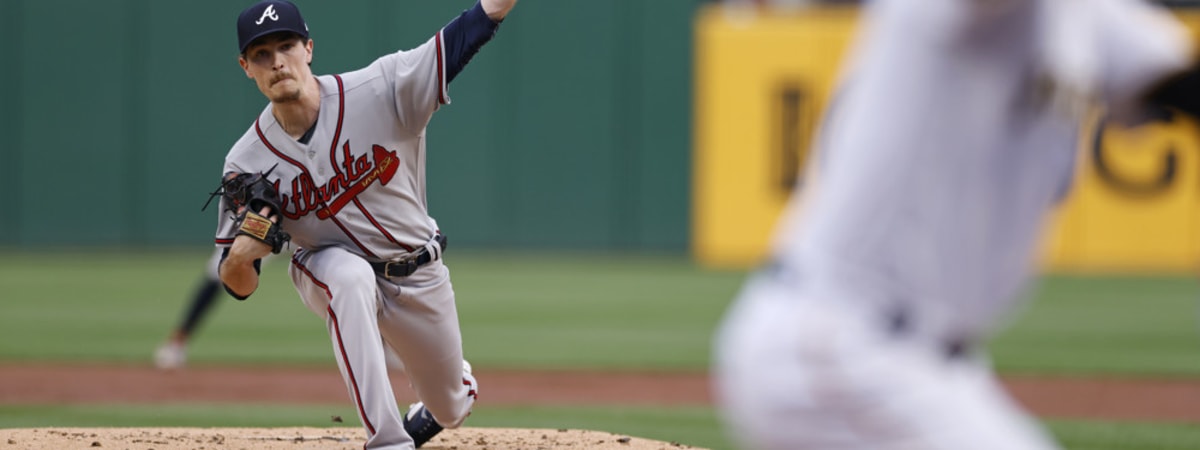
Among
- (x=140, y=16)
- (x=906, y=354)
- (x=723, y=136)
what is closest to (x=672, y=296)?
(x=723, y=136)

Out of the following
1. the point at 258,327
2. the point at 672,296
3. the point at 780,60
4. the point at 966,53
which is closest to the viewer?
the point at 966,53

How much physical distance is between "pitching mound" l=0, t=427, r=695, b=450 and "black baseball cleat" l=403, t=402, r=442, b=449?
0.17 ft

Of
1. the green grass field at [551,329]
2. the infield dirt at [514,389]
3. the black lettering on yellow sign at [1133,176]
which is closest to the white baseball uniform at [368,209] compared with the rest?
the infield dirt at [514,389]

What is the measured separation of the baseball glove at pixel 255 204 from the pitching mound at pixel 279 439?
2.76 feet

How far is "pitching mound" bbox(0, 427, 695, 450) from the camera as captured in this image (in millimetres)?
4520

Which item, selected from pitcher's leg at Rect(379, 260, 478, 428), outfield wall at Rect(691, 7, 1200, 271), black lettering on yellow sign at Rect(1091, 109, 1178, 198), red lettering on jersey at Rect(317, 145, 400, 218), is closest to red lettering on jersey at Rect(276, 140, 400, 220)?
red lettering on jersey at Rect(317, 145, 400, 218)

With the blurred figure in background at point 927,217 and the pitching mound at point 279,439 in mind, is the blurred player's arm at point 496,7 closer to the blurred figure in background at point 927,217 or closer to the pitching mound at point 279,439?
the pitching mound at point 279,439

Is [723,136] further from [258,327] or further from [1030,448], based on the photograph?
[1030,448]

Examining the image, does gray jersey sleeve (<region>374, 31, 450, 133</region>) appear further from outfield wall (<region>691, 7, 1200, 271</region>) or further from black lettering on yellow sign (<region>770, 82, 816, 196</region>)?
black lettering on yellow sign (<region>770, 82, 816, 196</region>)

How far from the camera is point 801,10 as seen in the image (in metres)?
16.1

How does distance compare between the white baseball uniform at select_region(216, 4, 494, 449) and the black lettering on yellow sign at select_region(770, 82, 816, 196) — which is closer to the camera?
the white baseball uniform at select_region(216, 4, 494, 449)

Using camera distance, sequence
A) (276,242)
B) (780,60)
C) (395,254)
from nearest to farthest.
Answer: (276,242), (395,254), (780,60)

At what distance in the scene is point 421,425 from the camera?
4.75 meters

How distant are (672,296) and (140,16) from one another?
8035 millimetres
